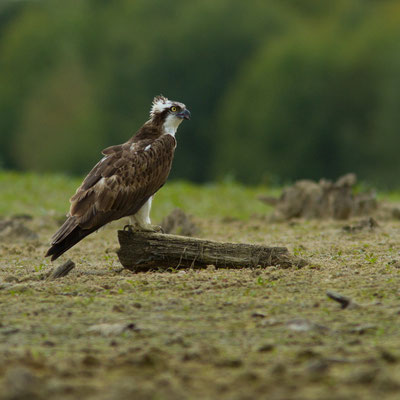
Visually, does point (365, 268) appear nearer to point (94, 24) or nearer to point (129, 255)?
point (129, 255)

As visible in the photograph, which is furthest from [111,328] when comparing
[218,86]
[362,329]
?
[218,86]

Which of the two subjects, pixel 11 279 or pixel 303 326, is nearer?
pixel 303 326

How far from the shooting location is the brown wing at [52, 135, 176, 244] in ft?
26.8

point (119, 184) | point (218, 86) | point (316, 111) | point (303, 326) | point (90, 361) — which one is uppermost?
point (218, 86)

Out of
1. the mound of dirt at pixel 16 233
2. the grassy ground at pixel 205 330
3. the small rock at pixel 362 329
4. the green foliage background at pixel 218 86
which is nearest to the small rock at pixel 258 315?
the grassy ground at pixel 205 330

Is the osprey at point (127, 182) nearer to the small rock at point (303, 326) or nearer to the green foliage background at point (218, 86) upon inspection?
the small rock at point (303, 326)

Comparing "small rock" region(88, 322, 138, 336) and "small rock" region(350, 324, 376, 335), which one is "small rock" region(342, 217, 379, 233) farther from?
"small rock" region(88, 322, 138, 336)

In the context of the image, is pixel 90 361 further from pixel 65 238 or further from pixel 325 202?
pixel 325 202

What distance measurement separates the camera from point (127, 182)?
8633mm

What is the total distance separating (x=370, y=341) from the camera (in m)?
5.22

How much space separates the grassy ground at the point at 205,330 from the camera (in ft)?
14.4

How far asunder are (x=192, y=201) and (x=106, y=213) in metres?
7.98

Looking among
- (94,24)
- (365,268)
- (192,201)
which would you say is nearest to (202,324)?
(365,268)

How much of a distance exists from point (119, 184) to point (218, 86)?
1691 inches
